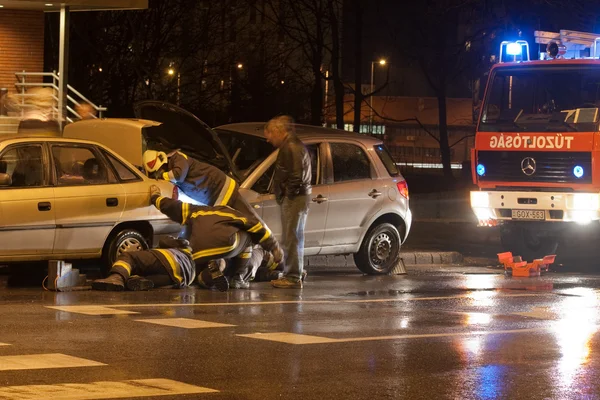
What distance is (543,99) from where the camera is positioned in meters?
16.8

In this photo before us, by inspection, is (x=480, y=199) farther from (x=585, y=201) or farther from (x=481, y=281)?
(x=481, y=281)

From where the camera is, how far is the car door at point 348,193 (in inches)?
567

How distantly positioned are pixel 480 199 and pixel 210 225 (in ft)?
20.4

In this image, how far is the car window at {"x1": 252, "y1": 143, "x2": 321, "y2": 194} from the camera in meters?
13.7

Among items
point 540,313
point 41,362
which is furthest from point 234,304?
point 41,362

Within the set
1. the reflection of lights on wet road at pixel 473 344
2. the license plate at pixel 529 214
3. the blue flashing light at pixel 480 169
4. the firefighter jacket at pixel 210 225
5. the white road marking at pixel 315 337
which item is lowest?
the reflection of lights on wet road at pixel 473 344

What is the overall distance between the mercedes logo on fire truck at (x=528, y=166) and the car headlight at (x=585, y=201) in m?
0.78

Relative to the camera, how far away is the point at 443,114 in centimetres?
4644

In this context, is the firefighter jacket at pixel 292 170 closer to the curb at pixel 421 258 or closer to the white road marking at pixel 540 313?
the white road marking at pixel 540 313

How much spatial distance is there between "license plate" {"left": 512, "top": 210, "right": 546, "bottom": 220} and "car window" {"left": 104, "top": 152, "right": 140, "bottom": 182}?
6121 millimetres

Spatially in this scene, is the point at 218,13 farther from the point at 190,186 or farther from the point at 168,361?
the point at 168,361

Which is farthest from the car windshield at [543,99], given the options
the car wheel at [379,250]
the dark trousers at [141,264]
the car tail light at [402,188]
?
the dark trousers at [141,264]

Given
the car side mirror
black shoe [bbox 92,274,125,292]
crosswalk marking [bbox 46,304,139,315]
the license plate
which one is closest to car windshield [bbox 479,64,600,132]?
the license plate

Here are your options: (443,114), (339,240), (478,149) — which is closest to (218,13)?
(443,114)
